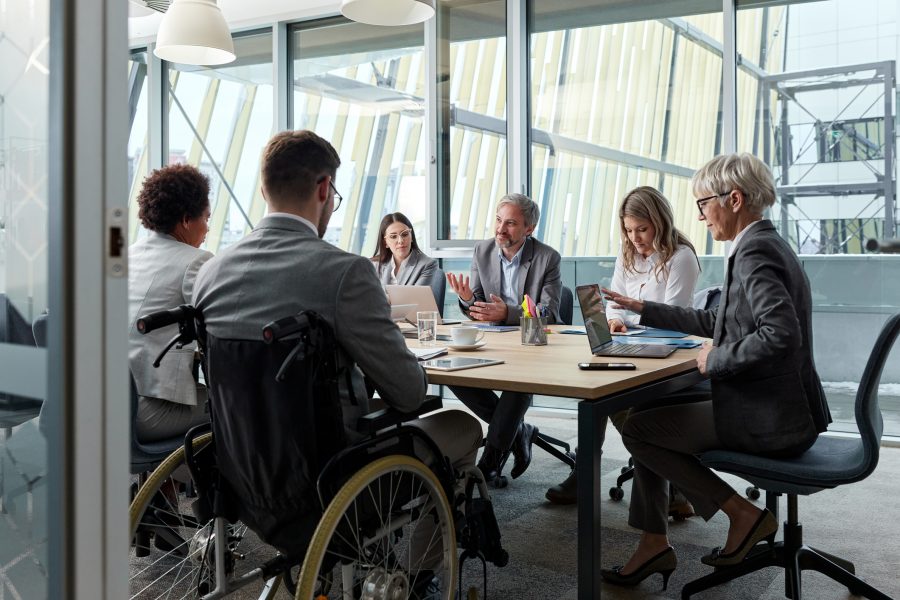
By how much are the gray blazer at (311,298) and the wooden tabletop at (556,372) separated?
0.42 m

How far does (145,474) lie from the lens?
2.65 m

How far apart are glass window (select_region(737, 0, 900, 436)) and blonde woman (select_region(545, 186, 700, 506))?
1.48 metres

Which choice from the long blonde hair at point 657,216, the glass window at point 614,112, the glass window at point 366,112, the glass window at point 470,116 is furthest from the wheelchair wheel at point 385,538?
the glass window at point 366,112

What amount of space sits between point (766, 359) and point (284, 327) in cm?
135

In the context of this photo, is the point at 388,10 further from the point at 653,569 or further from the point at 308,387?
the point at 653,569

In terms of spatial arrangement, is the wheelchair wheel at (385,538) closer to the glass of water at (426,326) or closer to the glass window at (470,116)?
the glass of water at (426,326)

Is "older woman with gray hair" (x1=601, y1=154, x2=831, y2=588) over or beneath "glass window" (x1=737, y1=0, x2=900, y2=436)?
beneath

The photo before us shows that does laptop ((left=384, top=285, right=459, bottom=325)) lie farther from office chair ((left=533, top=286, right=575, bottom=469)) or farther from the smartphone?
the smartphone

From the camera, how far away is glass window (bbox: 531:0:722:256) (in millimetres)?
5219

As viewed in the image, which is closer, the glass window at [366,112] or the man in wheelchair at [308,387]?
the man in wheelchair at [308,387]

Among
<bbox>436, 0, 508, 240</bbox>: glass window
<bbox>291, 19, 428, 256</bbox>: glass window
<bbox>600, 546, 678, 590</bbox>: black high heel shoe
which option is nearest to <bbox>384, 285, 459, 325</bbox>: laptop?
<bbox>600, 546, 678, 590</bbox>: black high heel shoe

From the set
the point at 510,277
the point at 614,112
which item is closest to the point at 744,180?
the point at 510,277

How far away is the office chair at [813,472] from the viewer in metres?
2.10

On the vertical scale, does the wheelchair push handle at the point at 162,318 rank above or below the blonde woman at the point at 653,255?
below
